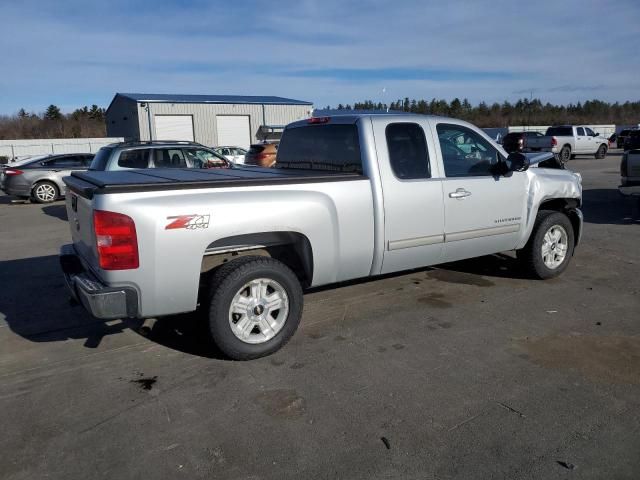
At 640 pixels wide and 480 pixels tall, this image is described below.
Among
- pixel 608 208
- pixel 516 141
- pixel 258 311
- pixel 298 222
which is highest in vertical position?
pixel 516 141

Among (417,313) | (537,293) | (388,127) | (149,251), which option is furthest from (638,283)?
(149,251)

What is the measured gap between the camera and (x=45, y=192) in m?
16.5

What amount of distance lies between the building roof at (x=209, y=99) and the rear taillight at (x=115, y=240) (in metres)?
34.1

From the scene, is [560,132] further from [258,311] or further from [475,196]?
[258,311]

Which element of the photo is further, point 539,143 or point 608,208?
point 539,143

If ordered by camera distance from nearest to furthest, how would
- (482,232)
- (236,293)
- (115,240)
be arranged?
1. (115,240)
2. (236,293)
3. (482,232)

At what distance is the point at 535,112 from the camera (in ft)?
250

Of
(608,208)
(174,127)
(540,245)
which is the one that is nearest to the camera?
(540,245)

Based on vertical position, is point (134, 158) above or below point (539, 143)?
below

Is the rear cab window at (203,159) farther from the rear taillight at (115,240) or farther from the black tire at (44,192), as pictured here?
the rear taillight at (115,240)

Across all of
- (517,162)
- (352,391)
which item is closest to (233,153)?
(517,162)

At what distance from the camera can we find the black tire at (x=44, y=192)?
16297 millimetres

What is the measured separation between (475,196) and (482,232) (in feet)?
1.34

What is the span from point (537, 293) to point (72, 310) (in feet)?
16.5
